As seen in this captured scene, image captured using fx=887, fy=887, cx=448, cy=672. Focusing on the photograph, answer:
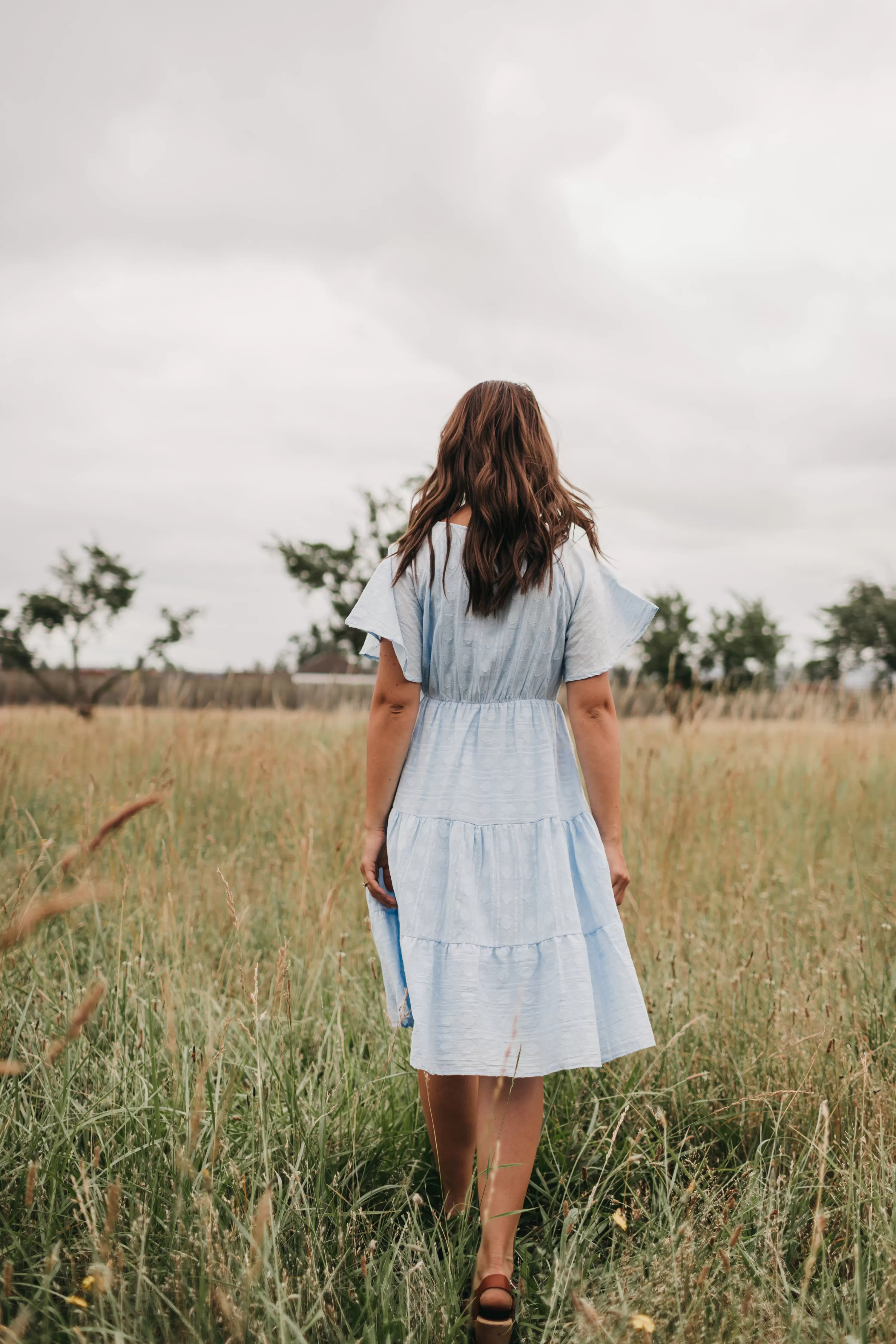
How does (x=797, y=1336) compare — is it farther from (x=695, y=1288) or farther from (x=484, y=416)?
(x=484, y=416)

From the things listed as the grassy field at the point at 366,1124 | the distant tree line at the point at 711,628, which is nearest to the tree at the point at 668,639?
the distant tree line at the point at 711,628

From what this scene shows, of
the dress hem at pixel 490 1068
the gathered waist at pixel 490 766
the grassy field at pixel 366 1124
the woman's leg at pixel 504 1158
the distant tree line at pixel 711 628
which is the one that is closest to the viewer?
the grassy field at pixel 366 1124

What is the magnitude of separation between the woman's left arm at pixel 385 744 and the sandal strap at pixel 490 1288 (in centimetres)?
69

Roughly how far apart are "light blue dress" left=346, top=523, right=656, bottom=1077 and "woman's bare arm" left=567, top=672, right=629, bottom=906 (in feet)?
0.11

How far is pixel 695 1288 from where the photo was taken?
1.46m

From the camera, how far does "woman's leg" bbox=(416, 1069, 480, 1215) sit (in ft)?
5.97

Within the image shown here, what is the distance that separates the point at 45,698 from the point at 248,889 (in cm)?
2027

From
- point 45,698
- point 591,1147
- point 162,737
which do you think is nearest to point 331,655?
point 45,698

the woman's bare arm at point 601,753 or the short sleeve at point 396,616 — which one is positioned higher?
the short sleeve at point 396,616

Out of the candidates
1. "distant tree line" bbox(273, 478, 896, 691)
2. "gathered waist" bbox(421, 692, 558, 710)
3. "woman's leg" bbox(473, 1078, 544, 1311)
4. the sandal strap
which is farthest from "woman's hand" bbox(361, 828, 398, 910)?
"distant tree line" bbox(273, 478, 896, 691)

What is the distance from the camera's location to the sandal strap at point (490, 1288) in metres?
1.51

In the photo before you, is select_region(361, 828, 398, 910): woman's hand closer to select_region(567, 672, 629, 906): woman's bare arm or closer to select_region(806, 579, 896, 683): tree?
select_region(567, 672, 629, 906): woman's bare arm

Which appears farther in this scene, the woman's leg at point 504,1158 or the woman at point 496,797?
the woman at point 496,797

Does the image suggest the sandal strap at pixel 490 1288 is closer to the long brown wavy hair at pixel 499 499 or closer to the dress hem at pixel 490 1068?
the dress hem at pixel 490 1068
